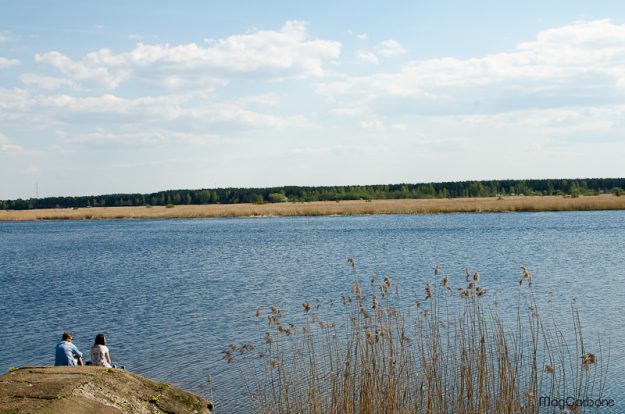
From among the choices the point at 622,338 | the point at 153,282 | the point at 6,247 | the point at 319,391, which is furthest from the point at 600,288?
the point at 6,247

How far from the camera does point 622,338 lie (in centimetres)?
1661

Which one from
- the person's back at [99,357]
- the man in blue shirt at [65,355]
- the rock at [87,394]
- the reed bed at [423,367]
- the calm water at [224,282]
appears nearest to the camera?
the rock at [87,394]

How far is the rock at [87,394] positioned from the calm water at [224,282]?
3.97ft

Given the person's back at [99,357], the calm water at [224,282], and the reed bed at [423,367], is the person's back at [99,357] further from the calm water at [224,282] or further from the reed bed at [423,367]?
the reed bed at [423,367]

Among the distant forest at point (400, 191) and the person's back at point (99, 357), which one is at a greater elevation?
the distant forest at point (400, 191)

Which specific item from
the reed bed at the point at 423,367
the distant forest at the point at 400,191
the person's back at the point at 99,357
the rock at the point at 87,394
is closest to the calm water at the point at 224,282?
the reed bed at the point at 423,367

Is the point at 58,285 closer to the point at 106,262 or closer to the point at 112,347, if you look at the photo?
the point at 106,262

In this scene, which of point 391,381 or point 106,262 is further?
point 106,262

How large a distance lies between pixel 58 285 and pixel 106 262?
10697 millimetres

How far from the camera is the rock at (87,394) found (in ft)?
31.7

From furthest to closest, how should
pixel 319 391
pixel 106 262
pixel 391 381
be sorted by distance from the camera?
pixel 106 262
pixel 319 391
pixel 391 381

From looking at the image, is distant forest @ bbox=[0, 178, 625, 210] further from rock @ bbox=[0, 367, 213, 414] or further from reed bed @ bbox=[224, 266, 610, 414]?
rock @ bbox=[0, 367, 213, 414]

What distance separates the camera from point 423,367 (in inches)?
426

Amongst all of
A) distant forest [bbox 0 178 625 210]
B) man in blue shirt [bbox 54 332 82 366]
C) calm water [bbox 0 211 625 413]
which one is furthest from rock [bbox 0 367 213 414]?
distant forest [bbox 0 178 625 210]
